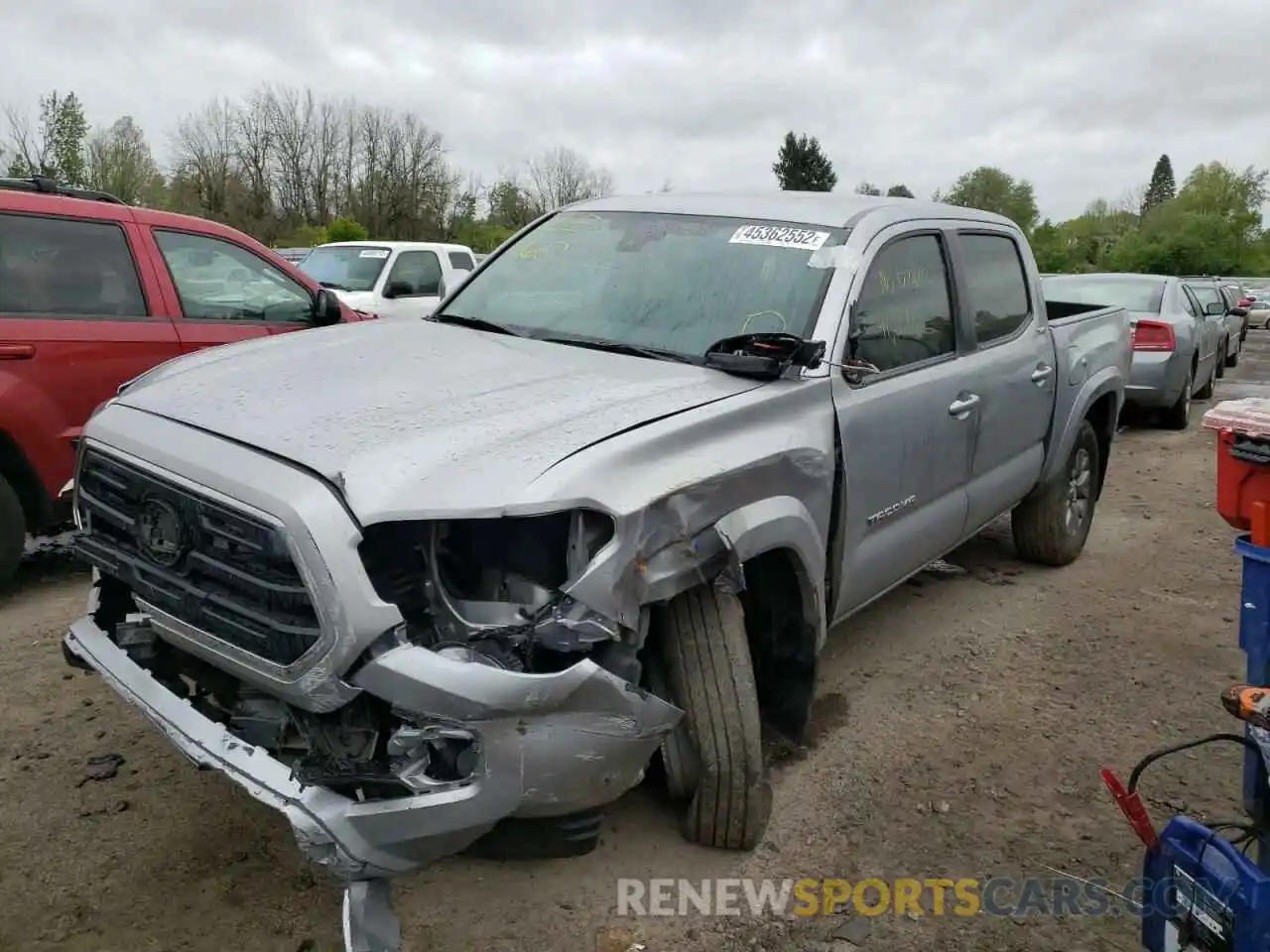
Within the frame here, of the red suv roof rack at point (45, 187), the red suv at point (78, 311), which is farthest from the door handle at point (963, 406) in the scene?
the red suv roof rack at point (45, 187)

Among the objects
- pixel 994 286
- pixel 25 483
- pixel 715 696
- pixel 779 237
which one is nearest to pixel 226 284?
pixel 25 483

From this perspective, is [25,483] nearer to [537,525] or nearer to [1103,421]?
[537,525]

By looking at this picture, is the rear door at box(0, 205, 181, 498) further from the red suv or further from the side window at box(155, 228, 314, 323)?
the side window at box(155, 228, 314, 323)

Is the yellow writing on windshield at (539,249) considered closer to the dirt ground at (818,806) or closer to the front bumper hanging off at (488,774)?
the dirt ground at (818,806)

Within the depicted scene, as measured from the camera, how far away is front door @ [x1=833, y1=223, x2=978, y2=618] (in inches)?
131

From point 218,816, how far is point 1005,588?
4.06 m

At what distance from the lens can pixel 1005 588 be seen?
5.45 metres

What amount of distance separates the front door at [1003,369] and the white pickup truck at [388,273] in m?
7.42

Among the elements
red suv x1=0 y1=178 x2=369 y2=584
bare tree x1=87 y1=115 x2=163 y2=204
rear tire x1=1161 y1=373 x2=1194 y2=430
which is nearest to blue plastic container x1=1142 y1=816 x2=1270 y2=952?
red suv x1=0 y1=178 x2=369 y2=584

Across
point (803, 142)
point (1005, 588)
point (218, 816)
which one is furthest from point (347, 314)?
point (803, 142)

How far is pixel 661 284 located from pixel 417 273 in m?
9.02

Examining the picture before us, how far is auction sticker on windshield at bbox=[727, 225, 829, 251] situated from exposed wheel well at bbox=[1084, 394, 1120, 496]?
3.02 meters

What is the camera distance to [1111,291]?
36.4 feet

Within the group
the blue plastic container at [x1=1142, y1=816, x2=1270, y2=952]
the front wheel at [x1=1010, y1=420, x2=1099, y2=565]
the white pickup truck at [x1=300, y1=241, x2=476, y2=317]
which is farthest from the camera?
the white pickup truck at [x1=300, y1=241, x2=476, y2=317]
